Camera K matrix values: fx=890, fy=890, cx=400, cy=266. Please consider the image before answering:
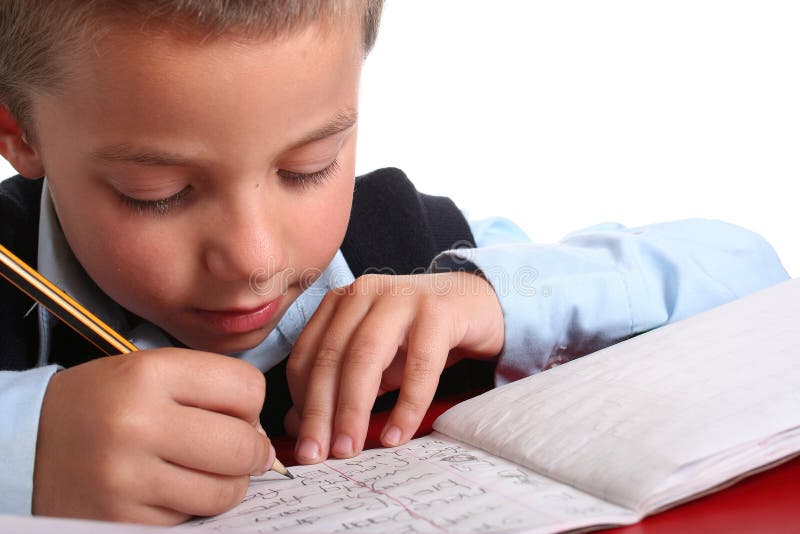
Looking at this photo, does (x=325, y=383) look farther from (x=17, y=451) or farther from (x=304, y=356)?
(x=17, y=451)

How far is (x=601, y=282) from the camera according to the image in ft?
2.75

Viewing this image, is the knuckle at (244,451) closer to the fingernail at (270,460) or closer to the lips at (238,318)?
the fingernail at (270,460)

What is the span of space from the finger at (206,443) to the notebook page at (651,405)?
0.16 m

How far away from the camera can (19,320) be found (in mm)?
781

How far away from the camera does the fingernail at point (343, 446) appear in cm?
61

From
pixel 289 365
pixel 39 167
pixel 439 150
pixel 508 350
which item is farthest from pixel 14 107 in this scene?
pixel 439 150

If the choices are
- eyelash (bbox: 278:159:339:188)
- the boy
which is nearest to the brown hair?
the boy

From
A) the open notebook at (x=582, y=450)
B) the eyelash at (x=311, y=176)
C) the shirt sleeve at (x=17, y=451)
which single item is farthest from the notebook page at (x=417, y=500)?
the eyelash at (x=311, y=176)

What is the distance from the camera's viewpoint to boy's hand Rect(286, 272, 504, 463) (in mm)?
629

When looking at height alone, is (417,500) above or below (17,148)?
below

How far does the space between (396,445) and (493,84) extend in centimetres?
138

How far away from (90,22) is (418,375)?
0.33 m

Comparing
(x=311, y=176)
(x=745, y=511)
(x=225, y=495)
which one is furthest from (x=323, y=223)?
(x=745, y=511)

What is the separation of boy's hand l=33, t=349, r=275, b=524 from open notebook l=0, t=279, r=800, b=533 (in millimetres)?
25
